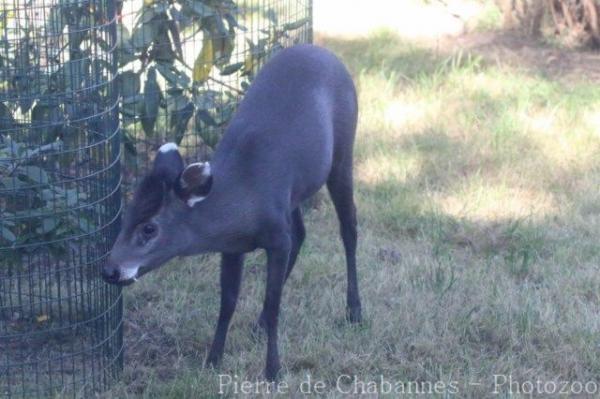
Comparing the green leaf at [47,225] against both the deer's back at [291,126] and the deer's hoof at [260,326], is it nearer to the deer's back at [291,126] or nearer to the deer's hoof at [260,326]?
the deer's back at [291,126]

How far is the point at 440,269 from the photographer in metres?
6.18

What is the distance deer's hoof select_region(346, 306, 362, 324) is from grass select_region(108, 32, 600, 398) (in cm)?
5

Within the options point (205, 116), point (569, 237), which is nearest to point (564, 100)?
point (569, 237)

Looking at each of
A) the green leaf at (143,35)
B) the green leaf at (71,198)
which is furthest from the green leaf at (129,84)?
the green leaf at (71,198)

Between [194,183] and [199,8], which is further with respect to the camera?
[199,8]

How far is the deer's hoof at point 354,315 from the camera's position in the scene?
5738mm

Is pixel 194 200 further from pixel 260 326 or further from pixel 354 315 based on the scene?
pixel 354 315

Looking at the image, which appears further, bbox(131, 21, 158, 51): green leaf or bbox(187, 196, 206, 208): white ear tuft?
bbox(131, 21, 158, 51): green leaf

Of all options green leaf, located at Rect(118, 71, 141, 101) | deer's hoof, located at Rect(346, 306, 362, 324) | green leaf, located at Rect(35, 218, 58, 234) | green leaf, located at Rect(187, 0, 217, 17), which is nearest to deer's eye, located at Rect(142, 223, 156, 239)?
green leaf, located at Rect(35, 218, 58, 234)

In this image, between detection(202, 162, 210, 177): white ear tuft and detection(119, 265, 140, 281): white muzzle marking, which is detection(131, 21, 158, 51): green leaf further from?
detection(119, 265, 140, 281): white muzzle marking

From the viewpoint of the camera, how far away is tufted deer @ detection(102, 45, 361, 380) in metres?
4.66

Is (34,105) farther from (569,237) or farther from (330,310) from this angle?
(569,237)

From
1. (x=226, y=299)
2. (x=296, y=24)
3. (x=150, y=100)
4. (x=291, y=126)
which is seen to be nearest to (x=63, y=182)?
(x=226, y=299)

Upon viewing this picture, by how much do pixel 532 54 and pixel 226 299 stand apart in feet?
19.2
